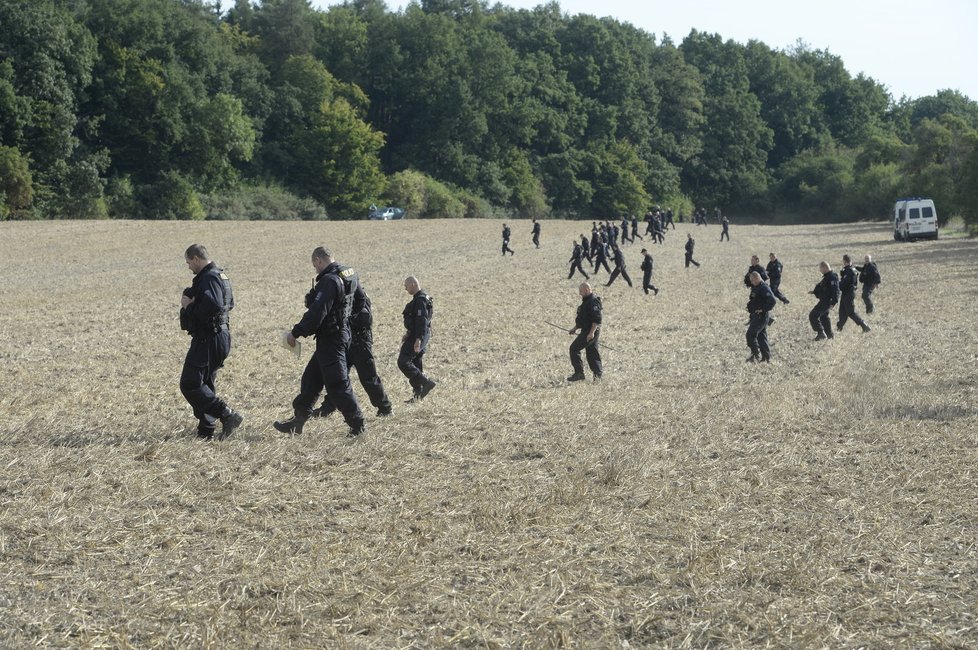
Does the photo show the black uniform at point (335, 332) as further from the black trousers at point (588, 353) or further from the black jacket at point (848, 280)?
the black jacket at point (848, 280)

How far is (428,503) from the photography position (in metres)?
7.36

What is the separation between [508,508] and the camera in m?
7.21

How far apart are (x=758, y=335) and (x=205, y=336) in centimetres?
1005

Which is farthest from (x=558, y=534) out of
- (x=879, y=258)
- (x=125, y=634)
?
(x=879, y=258)

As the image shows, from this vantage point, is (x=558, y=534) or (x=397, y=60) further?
(x=397, y=60)

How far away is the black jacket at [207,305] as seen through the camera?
28.4 feet

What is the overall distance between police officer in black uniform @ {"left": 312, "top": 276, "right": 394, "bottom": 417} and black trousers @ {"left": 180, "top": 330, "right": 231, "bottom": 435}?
1.17 m

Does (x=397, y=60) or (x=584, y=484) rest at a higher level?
(x=397, y=60)

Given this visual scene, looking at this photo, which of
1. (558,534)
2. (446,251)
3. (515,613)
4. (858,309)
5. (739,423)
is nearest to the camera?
(515,613)

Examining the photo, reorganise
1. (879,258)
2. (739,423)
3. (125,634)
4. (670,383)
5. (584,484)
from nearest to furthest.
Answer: (125,634) → (584,484) → (739,423) → (670,383) → (879,258)

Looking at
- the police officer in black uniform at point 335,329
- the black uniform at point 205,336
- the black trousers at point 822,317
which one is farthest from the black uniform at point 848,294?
the black uniform at point 205,336

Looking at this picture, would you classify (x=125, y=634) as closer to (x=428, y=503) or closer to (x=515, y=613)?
(x=515, y=613)

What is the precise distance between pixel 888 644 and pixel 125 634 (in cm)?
376

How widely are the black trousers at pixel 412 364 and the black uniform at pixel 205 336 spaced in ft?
10.9
